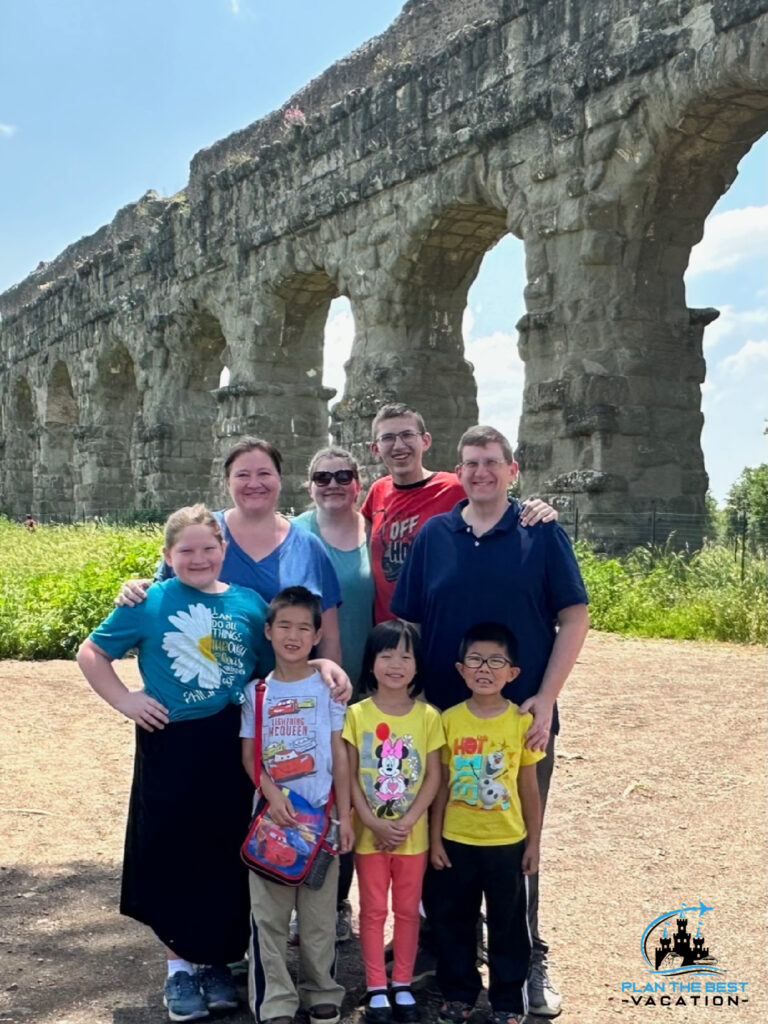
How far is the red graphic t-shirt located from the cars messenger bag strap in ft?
2.76

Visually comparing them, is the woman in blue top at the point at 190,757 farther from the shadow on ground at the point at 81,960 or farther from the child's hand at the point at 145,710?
the shadow on ground at the point at 81,960

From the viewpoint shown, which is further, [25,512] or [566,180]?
[25,512]

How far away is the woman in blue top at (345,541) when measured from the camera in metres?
3.67

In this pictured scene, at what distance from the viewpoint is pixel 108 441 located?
923 inches

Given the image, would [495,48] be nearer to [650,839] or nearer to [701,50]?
[701,50]

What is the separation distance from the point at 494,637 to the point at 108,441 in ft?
70.7

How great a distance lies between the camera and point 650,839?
14.6 ft

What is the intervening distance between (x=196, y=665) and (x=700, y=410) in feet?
29.3

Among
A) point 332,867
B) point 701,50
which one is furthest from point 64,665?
point 701,50

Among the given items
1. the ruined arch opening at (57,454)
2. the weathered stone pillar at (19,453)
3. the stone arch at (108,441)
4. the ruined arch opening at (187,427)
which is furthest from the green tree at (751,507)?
the weathered stone pillar at (19,453)

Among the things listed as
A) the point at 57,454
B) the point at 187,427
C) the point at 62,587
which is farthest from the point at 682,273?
the point at 57,454

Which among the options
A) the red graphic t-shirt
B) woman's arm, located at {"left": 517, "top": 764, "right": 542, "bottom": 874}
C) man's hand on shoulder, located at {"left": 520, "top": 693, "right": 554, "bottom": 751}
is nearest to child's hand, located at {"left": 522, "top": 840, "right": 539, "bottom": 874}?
woman's arm, located at {"left": 517, "top": 764, "right": 542, "bottom": 874}

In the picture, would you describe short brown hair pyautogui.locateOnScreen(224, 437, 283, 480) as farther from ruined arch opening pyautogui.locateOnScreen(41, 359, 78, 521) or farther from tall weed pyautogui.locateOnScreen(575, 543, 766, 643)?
ruined arch opening pyautogui.locateOnScreen(41, 359, 78, 521)

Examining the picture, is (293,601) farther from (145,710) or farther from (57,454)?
(57,454)
